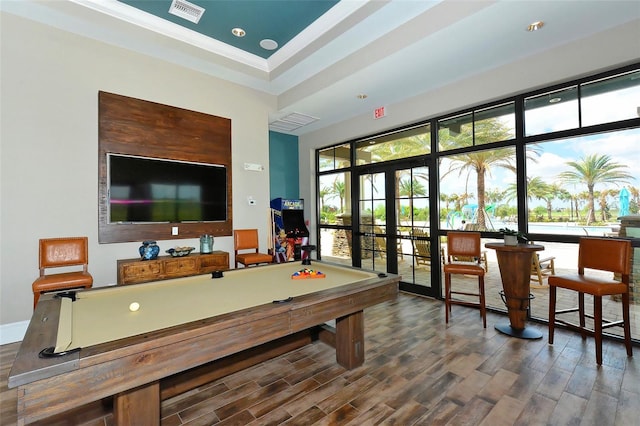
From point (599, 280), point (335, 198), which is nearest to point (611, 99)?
point (599, 280)

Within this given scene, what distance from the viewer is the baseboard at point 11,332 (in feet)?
10.1

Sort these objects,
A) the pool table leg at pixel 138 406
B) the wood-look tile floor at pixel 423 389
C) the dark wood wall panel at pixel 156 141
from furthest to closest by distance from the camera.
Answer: the dark wood wall panel at pixel 156 141 < the wood-look tile floor at pixel 423 389 < the pool table leg at pixel 138 406

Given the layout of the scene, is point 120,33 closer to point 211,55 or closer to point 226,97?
point 211,55

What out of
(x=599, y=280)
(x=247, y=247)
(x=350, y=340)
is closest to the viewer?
(x=350, y=340)

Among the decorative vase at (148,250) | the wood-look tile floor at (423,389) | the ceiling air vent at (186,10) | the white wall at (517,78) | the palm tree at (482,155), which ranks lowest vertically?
the wood-look tile floor at (423,389)

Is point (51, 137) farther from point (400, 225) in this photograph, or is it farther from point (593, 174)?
point (593, 174)

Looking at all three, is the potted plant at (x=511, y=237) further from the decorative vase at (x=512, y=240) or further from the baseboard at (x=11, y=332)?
the baseboard at (x=11, y=332)

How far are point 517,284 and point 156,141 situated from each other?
489 cm

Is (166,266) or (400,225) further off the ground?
(400,225)

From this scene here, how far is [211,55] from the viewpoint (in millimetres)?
4078

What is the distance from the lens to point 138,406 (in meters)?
1.49

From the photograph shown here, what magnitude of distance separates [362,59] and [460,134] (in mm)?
1775

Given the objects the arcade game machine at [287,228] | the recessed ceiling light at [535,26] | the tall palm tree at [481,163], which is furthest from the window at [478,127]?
the arcade game machine at [287,228]

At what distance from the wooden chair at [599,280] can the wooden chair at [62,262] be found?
15.9 ft
